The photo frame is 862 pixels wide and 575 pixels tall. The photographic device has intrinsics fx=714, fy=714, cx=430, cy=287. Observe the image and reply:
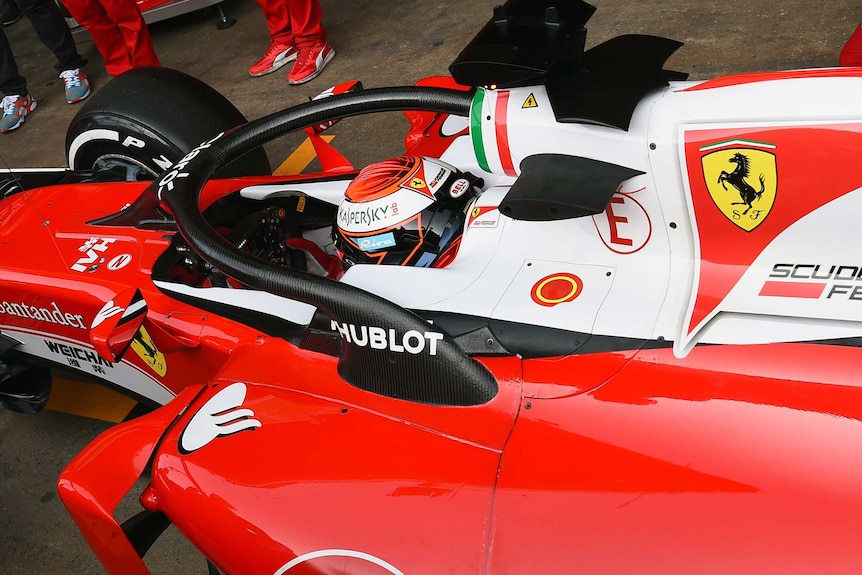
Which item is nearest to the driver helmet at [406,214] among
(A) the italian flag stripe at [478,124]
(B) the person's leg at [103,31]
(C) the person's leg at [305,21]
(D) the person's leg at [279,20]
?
(A) the italian flag stripe at [478,124]

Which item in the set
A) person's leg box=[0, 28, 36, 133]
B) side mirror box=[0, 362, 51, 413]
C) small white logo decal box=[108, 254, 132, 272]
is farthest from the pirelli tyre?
person's leg box=[0, 28, 36, 133]

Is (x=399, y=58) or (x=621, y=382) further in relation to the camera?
(x=399, y=58)

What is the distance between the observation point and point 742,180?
144 cm

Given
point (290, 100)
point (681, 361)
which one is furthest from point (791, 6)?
point (681, 361)

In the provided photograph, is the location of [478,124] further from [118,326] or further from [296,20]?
[296,20]

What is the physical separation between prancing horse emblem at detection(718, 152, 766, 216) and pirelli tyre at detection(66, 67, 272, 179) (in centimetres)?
208

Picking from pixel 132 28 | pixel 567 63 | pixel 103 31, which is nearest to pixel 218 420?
pixel 567 63

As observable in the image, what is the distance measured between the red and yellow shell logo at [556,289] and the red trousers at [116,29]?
164 inches

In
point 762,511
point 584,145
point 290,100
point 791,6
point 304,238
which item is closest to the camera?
point 762,511

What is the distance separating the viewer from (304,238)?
98.0 inches

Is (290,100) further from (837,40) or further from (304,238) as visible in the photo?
(837,40)

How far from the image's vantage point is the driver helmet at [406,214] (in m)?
1.89

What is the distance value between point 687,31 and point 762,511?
134 inches

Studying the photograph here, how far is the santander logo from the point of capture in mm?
1683
